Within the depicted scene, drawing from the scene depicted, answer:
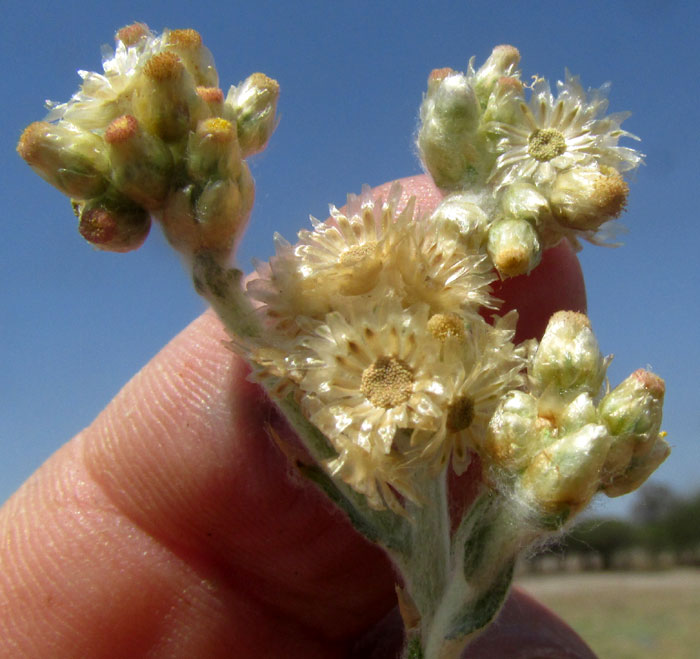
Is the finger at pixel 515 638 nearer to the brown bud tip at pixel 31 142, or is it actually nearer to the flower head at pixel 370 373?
the flower head at pixel 370 373

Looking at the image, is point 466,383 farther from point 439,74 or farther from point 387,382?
point 439,74

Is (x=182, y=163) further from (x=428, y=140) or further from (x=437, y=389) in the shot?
(x=437, y=389)

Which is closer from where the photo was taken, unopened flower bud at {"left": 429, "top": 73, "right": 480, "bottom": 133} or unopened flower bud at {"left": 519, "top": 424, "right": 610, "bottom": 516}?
unopened flower bud at {"left": 519, "top": 424, "right": 610, "bottom": 516}

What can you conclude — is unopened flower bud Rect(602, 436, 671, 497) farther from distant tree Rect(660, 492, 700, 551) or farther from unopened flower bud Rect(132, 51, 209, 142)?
distant tree Rect(660, 492, 700, 551)

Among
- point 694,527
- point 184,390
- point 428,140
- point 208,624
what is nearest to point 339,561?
point 208,624

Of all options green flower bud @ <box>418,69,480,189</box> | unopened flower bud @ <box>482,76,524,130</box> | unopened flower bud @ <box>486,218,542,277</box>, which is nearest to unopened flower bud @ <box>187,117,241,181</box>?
green flower bud @ <box>418,69,480,189</box>

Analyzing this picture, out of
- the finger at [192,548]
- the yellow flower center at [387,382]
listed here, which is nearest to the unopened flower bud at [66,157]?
the yellow flower center at [387,382]

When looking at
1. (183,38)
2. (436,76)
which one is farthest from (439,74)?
(183,38)
